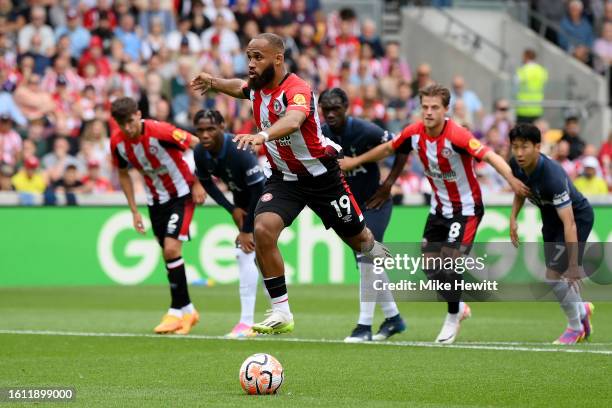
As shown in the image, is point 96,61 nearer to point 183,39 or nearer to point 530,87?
point 183,39

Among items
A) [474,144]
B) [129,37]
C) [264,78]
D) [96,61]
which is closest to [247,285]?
[474,144]

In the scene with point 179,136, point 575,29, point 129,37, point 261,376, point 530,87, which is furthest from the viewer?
point 575,29

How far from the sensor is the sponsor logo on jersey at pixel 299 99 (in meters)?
9.31

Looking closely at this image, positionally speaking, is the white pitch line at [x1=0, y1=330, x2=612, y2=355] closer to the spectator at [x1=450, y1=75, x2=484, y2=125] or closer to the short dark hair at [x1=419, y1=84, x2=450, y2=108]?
the short dark hair at [x1=419, y1=84, x2=450, y2=108]

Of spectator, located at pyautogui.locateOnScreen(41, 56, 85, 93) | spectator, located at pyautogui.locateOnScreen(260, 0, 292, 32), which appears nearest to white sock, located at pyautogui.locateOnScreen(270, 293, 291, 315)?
spectator, located at pyautogui.locateOnScreen(41, 56, 85, 93)

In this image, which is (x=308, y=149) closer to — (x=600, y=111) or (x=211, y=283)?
(x=211, y=283)

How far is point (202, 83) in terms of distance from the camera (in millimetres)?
10109

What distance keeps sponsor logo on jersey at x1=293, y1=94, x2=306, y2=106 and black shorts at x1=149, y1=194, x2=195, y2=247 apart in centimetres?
411

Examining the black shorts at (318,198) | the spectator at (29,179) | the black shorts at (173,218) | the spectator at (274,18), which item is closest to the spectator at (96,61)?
the spectator at (29,179)

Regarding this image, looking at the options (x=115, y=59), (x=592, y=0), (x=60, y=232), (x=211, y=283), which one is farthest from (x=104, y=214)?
(x=592, y=0)

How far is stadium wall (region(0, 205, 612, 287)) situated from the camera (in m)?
19.6

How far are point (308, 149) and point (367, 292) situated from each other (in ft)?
11.1

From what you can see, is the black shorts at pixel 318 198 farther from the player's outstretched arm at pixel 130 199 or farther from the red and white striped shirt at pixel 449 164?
the player's outstretched arm at pixel 130 199

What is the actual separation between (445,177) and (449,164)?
0.51 feet
